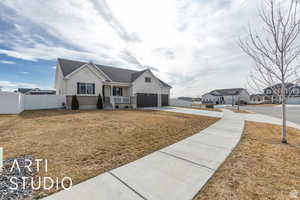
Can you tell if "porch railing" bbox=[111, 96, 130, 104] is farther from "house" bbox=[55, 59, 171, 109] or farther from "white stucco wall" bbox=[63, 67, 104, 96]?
"white stucco wall" bbox=[63, 67, 104, 96]

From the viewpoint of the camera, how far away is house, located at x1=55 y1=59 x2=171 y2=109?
1513cm

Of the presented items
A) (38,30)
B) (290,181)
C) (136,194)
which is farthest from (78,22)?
(290,181)

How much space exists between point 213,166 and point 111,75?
1875 centimetres


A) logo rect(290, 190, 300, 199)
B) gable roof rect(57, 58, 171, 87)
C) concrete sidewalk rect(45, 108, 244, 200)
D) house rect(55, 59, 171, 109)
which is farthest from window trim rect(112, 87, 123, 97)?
logo rect(290, 190, 300, 199)

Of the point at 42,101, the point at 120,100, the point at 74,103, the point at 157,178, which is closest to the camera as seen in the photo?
the point at 157,178

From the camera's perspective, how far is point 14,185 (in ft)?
6.93

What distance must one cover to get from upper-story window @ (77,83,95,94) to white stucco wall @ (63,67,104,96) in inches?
14.6

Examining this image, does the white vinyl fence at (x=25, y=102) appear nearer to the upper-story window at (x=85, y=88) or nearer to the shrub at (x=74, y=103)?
the shrub at (x=74, y=103)

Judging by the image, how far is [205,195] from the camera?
1905 millimetres

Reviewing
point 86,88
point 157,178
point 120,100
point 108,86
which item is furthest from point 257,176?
point 108,86

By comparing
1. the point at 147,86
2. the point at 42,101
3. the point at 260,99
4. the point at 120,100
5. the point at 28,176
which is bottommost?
the point at 28,176

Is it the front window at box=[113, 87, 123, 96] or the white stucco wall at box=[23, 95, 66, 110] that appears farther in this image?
the front window at box=[113, 87, 123, 96]

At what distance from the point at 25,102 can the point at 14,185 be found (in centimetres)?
1695

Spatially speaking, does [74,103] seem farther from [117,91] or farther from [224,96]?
[224,96]
